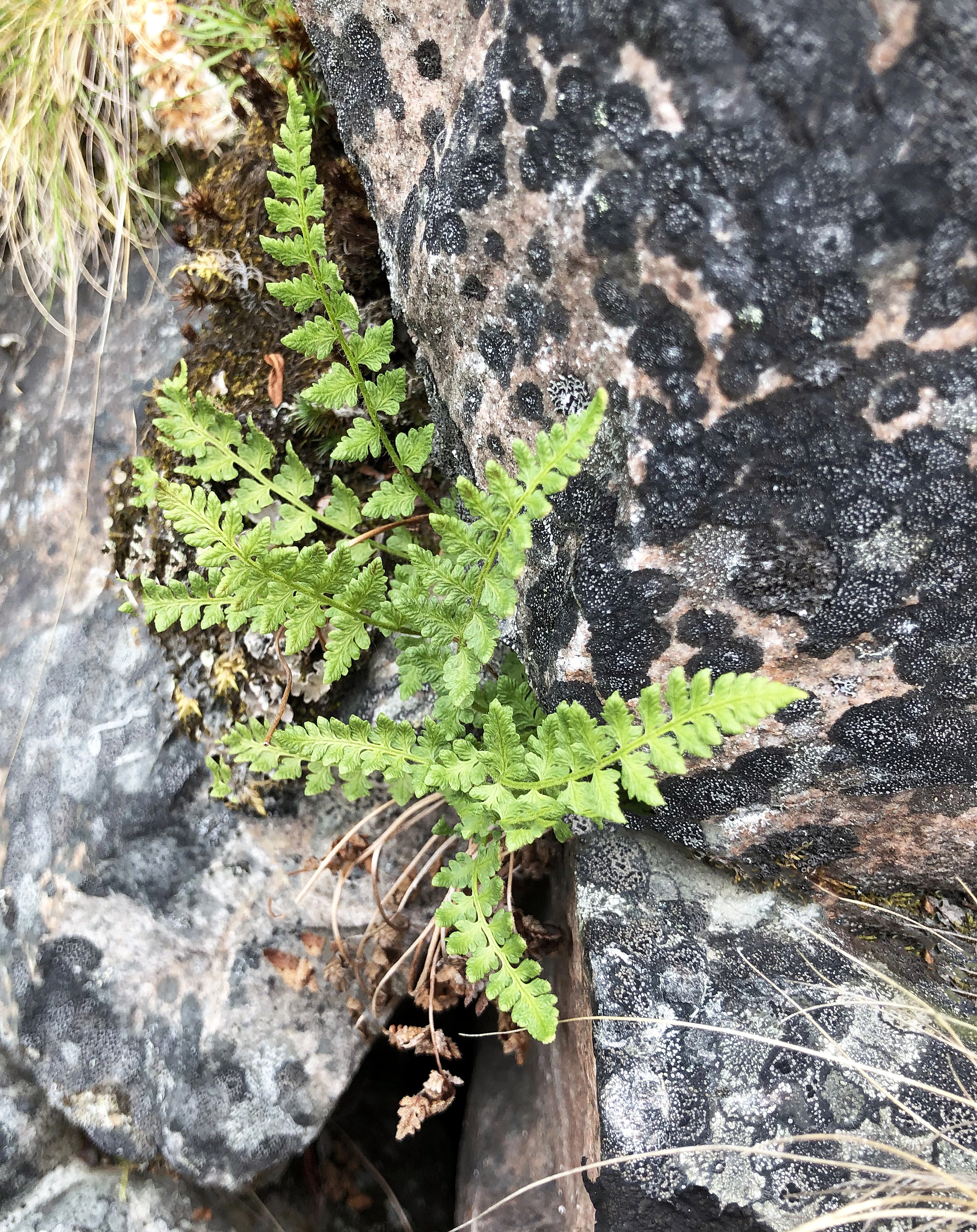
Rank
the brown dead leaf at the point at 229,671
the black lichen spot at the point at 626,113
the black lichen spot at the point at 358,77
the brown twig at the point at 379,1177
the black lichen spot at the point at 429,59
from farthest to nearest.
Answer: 1. the brown twig at the point at 379,1177
2. the brown dead leaf at the point at 229,671
3. the black lichen spot at the point at 358,77
4. the black lichen spot at the point at 429,59
5. the black lichen spot at the point at 626,113

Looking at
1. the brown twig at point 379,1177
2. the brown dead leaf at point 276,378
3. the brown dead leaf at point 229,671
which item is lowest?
the brown twig at point 379,1177

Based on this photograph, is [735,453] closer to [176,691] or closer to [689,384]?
[689,384]

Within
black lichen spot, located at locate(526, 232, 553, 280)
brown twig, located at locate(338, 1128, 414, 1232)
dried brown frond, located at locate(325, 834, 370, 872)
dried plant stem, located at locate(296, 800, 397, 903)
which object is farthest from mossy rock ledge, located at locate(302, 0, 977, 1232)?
brown twig, located at locate(338, 1128, 414, 1232)

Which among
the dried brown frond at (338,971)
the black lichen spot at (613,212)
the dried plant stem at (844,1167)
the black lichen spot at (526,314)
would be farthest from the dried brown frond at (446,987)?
the black lichen spot at (613,212)

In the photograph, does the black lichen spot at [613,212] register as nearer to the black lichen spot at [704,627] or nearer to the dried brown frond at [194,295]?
the black lichen spot at [704,627]

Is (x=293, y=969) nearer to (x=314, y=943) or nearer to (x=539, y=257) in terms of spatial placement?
(x=314, y=943)

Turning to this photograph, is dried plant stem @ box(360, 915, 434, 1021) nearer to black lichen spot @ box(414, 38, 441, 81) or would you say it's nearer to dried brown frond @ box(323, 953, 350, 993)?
dried brown frond @ box(323, 953, 350, 993)

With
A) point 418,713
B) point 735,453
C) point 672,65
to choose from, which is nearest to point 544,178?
point 672,65

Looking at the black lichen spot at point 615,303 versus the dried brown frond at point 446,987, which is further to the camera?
the dried brown frond at point 446,987
